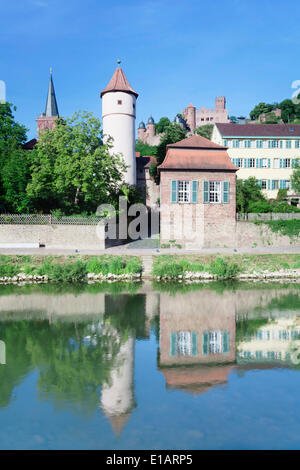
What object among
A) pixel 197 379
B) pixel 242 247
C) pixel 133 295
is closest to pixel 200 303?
pixel 133 295

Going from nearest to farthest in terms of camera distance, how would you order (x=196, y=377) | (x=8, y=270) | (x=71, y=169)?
(x=196, y=377)
(x=8, y=270)
(x=71, y=169)

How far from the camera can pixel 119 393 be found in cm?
967

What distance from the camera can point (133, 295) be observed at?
768 inches

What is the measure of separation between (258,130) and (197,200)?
53.4 ft

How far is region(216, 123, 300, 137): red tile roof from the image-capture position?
3866 cm

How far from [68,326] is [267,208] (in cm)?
1925

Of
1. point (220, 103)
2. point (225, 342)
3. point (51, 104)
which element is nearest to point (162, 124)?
point (220, 103)

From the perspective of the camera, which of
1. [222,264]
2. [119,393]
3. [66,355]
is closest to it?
[119,393]

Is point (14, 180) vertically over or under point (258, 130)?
under

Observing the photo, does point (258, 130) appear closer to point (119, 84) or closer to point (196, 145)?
point (196, 145)

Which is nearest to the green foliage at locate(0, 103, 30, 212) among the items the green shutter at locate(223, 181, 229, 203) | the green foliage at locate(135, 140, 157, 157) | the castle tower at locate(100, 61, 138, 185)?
the castle tower at locate(100, 61, 138, 185)

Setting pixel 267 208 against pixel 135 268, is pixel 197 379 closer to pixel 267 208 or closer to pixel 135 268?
pixel 135 268

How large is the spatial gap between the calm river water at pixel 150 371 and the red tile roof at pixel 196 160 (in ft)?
34.7

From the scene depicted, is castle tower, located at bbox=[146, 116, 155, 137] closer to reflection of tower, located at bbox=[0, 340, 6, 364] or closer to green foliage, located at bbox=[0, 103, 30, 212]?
green foliage, located at bbox=[0, 103, 30, 212]
